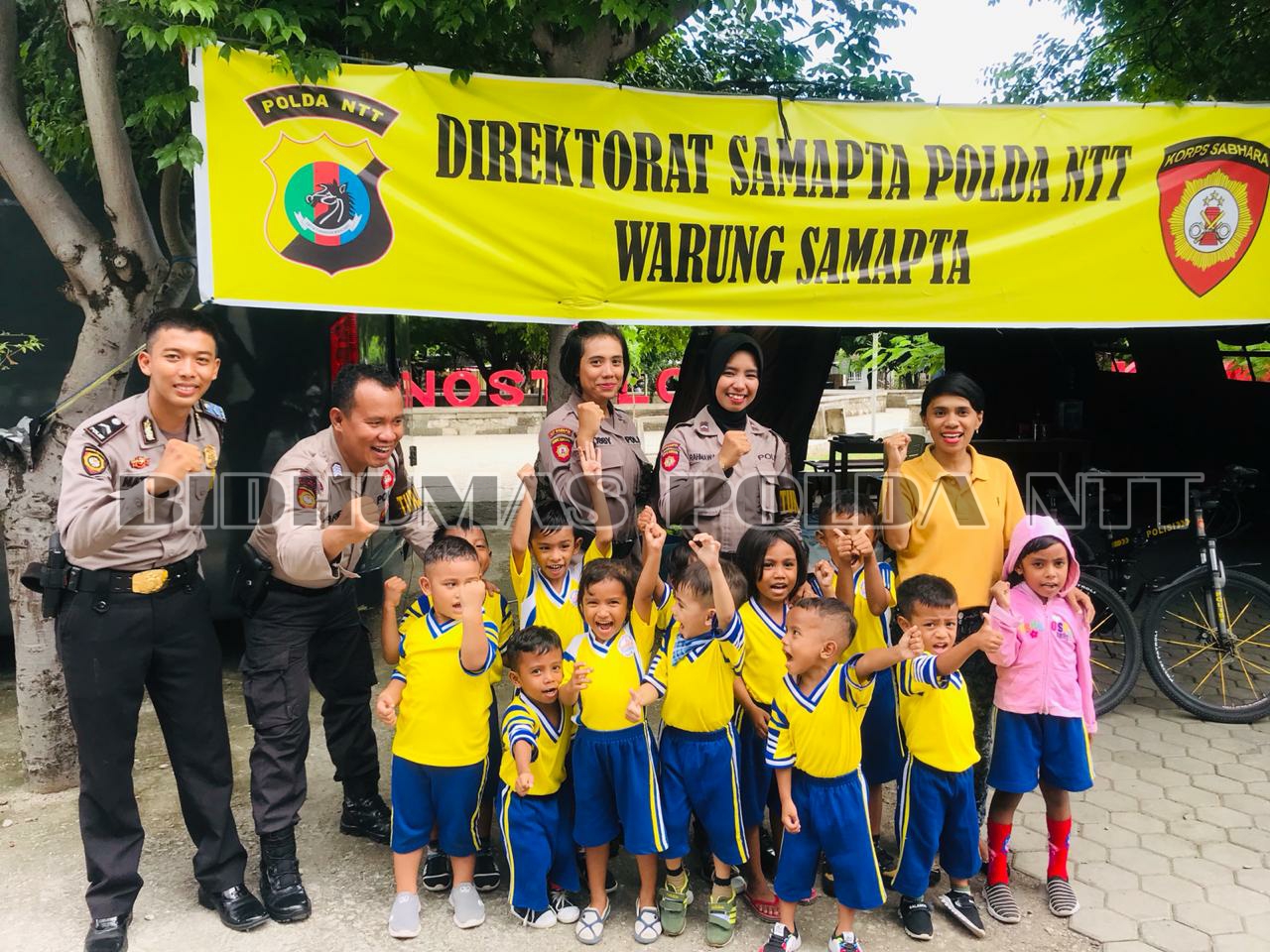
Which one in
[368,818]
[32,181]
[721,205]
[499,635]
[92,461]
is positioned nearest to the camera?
[92,461]

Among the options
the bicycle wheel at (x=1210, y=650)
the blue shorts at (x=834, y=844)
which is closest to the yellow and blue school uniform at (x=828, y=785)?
the blue shorts at (x=834, y=844)

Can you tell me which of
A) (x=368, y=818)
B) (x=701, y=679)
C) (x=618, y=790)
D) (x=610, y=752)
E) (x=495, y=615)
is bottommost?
(x=368, y=818)

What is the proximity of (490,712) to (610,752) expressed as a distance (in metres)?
0.49

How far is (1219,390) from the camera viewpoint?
8445 mm

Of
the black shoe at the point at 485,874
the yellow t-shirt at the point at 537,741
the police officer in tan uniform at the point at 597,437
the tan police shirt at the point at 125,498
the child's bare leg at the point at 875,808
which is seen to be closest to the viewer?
the tan police shirt at the point at 125,498

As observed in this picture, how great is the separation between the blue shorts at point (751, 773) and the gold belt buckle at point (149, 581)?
1823mm

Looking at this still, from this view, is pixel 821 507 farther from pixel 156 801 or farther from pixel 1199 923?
pixel 156 801

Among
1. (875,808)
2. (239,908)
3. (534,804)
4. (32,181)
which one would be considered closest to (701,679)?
(534,804)

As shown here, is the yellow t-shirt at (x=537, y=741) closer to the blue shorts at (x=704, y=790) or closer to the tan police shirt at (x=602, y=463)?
the blue shorts at (x=704, y=790)

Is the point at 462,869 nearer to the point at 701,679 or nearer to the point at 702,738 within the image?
the point at 702,738

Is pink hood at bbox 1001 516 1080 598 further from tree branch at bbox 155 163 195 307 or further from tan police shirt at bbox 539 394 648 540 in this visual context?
tree branch at bbox 155 163 195 307

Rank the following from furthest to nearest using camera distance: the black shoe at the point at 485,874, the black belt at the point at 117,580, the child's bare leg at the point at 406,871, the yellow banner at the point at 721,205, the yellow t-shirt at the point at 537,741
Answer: the yellow banner at the point at 721,205 → the black shoe at the point at 485,874 → the child's bare leg at the point at 406,871 → the yellow t-shirt at the point at 537,741 → the black belt at the point at 117,580

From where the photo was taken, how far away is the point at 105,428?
2.73 metres

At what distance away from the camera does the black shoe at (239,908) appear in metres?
2.92
